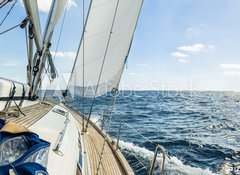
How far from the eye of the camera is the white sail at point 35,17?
3.50m

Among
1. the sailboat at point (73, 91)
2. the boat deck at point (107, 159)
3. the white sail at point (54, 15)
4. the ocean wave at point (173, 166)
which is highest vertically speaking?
the white sail at point (54, 15)

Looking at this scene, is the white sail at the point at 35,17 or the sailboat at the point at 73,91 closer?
the sailboat at the point at 73,91

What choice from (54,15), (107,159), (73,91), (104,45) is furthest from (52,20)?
(107,159)

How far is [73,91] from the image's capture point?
555cm

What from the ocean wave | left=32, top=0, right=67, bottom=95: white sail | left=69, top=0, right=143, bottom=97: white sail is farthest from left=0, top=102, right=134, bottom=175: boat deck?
the ocean wave

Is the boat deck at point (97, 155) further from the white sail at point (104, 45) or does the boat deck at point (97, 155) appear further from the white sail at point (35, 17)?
the white sail at point (35, 17)

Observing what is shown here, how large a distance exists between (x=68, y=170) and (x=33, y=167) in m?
0.89

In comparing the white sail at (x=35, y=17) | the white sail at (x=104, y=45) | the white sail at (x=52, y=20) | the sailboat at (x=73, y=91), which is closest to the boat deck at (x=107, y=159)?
the sailboat at (x=73, y=91)

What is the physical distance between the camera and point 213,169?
721 centimetres

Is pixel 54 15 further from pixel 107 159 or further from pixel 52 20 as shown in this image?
pixel 107 159

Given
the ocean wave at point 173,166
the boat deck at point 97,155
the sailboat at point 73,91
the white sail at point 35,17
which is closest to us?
the sailboat at point 73,91

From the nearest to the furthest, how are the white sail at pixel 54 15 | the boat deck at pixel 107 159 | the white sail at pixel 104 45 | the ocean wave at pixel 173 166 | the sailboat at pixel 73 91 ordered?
the sailboat at pixel 73 91
the boat deck at pixel 107 159
the white sail at pixel 54 15
the white sail at pixel 104 45
the ocean wave at pixel 173 166

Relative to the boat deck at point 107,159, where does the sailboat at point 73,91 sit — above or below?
above

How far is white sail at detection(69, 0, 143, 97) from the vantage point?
5129mm
